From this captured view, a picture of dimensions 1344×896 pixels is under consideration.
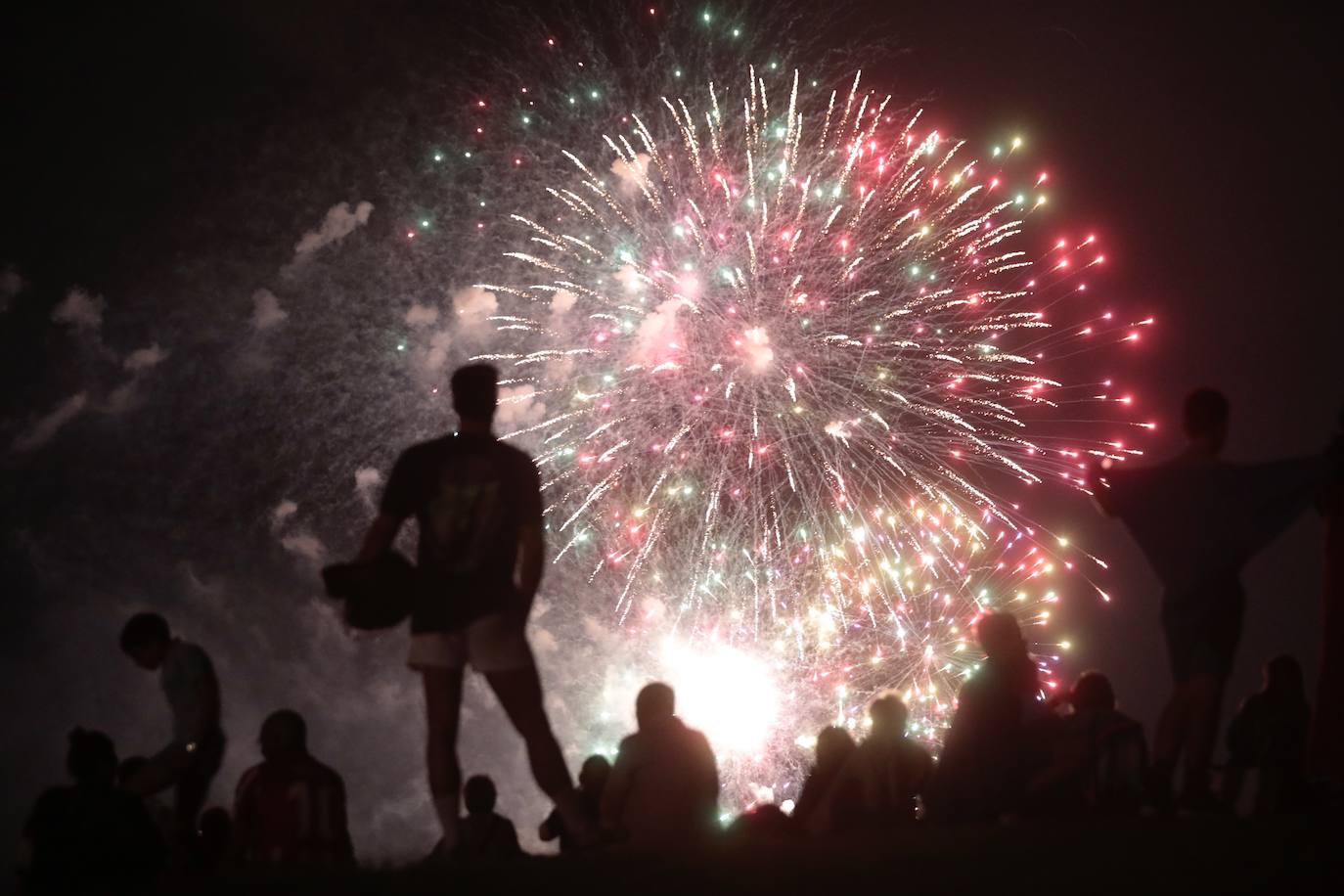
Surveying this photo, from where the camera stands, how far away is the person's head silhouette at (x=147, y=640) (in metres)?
6.93

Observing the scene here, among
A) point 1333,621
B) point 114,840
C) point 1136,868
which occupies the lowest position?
point 1136,868

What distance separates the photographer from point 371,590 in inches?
215

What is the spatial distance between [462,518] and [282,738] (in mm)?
2123

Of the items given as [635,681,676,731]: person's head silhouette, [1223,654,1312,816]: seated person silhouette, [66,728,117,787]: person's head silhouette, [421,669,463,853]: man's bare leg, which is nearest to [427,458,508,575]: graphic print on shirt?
[421,669,463,853]: man's bare leg

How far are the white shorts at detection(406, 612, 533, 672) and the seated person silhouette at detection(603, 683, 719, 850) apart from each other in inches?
52.5

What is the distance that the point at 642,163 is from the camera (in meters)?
16.4

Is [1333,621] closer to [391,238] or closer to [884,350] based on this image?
[884,350]

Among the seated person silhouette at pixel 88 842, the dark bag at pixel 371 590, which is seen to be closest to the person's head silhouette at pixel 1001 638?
the dark bag at pixel 371 590

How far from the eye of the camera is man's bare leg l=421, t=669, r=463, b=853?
18.2 ft

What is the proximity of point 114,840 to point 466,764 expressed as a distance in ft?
83.3

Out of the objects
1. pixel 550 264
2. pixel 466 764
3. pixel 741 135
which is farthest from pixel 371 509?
pixel 741 135

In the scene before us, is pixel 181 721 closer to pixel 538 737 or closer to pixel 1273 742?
pixel 538 737

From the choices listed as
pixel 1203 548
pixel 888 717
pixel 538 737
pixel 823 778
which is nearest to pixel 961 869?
pixel 538 737

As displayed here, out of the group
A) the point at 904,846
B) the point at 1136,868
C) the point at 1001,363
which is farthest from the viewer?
the point at 1001,363
